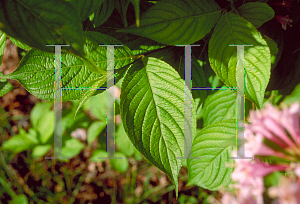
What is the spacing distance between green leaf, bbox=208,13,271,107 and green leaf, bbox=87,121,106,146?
113cm

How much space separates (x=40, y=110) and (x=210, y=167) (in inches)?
57.6

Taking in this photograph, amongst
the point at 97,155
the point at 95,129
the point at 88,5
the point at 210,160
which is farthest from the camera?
the point at 97,155

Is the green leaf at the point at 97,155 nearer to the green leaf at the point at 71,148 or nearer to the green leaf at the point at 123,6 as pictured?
the green leaf at the point at 71,148

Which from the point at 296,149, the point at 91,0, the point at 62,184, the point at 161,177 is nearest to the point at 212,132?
the point at 296,149

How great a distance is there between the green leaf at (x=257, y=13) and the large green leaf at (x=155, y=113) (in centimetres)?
30

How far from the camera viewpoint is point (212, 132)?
2.85 ft

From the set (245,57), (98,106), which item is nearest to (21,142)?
(98,106)

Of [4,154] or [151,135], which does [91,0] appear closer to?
[151,135]

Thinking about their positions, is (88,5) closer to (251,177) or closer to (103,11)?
A: (103,11)

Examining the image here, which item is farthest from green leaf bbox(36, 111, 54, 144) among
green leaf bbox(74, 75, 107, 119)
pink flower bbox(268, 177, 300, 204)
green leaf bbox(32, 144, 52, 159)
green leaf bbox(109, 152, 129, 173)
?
pink flower bbox(268, 177, 300, 204)

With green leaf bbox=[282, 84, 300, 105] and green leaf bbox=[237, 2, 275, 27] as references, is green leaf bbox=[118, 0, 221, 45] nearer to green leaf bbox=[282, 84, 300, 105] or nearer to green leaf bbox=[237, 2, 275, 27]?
green leaf bbox=[237, 2, 275, 27]

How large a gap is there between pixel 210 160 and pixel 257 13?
52 centimetres

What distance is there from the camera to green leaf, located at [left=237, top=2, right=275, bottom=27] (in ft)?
2.41

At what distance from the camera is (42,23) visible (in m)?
0.55
